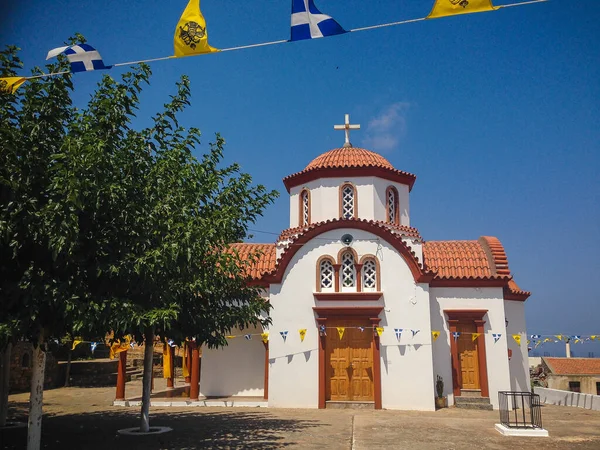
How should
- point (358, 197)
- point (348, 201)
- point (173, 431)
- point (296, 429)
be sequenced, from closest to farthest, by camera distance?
1. point (173, 431)
2. point (296, 429)
3. point (358, 197)
4. point (348, 201)

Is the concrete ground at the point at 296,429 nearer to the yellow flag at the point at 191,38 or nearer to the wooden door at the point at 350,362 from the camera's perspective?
the wooden door at the point at 350,362

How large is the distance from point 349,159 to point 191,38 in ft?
36.0

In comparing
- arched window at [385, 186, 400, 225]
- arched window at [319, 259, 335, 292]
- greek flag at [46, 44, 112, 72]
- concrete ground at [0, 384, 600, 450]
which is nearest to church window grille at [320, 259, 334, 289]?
Result: arched window at [319, 259, 335, 292]

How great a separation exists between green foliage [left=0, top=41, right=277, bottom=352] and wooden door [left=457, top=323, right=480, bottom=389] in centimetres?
969

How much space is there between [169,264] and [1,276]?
283 centimetres

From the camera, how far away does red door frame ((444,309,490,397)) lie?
55.4 ft

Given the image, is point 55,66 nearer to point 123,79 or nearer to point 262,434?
point 123,79

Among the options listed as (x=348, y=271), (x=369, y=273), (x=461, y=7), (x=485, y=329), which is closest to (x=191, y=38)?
(x=461, y=7)

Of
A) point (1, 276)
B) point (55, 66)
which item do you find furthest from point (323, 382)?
point (55, 66)

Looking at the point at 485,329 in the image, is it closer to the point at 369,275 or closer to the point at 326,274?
the point at 369,275

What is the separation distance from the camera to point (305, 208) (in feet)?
64.4

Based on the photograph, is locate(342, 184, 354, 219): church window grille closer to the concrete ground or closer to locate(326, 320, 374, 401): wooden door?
locate(326, 320, 374, 401): wooden door

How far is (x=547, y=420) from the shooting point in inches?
578

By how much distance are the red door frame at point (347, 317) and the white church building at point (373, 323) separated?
0.03 m
